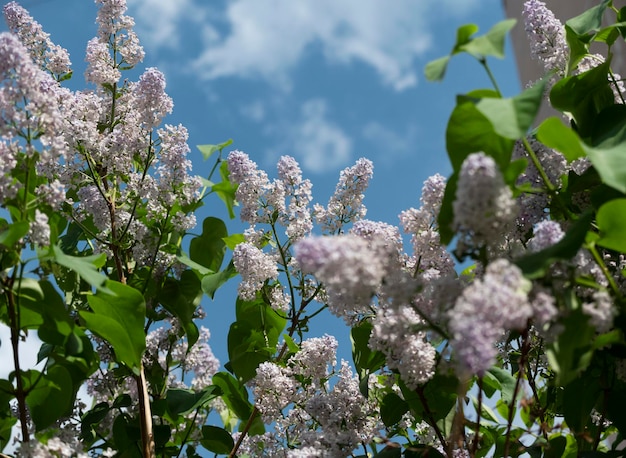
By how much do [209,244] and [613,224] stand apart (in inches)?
28.3

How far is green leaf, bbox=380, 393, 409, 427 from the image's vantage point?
1.00m

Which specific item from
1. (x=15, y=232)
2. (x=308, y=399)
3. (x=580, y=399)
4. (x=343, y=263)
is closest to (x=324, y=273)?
(x=343, y=263)

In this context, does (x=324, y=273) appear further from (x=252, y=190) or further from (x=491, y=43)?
(x=252, y=190)

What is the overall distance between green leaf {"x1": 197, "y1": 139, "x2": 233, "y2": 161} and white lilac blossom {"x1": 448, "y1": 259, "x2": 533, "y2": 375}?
26.0 inches

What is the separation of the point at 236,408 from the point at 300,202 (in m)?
0.32

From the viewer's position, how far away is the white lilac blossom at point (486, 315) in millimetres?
526

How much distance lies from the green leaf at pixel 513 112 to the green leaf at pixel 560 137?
38 millimetres

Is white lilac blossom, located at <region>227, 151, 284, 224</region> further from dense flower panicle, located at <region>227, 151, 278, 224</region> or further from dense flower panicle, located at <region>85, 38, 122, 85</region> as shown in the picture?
dense flower panicle, located at <region>85, 38, 122, 85</region>

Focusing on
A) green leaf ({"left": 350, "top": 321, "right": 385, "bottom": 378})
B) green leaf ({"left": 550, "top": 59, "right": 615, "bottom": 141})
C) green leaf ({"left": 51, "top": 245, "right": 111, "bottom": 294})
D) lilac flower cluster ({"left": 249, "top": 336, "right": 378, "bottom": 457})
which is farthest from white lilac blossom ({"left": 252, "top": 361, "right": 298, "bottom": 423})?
green leaf ({"left": 550, "top": 59, "right": 615, "bottom": 141})

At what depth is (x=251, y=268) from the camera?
113 cm

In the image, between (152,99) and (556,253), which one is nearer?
(556,253)

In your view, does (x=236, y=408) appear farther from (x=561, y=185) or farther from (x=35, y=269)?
(x=561, y=185)

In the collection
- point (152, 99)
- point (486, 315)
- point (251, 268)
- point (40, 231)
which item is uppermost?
point (152, 99)

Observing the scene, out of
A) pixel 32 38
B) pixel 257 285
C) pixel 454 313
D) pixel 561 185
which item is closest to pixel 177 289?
pixel 257 285
